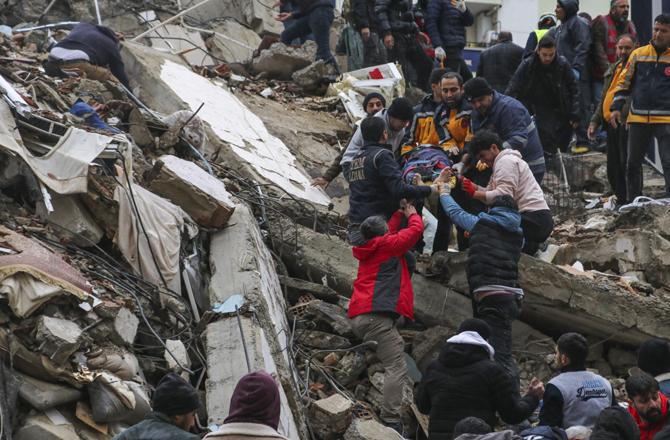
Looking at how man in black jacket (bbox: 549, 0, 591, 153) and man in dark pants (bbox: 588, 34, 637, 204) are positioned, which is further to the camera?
man in black jacket (bbox: 549, 0, 591, 153)

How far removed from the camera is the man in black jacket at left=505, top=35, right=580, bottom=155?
12.6 metres

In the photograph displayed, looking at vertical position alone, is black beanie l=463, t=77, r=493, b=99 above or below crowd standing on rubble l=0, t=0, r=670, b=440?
above

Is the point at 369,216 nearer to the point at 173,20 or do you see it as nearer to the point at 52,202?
the point at 52,202

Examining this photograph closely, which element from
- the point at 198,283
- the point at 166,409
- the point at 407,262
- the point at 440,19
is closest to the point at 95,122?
the point at 198,283

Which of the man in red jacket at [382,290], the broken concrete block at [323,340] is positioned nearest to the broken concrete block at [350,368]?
the broken concrete block at [323,340]

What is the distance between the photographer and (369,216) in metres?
9.41

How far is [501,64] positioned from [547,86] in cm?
156

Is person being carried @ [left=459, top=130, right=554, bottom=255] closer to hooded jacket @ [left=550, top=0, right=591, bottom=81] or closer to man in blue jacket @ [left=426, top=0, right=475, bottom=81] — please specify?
hooded jacket @ [left=550, top=0, right=591, bottom=81]

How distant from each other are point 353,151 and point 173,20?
26.0 ft

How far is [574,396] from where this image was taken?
7.02 m

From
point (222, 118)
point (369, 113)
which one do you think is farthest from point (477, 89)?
point (222, 118)

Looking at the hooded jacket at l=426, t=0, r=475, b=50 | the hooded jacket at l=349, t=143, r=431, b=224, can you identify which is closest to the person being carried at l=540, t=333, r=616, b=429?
the hooded jacket at l=349, t=143, r=431, b=224

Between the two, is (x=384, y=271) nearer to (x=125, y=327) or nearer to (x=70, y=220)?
(x=125, y=327)

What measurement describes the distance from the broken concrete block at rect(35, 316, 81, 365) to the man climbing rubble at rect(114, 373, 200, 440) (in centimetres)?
144
